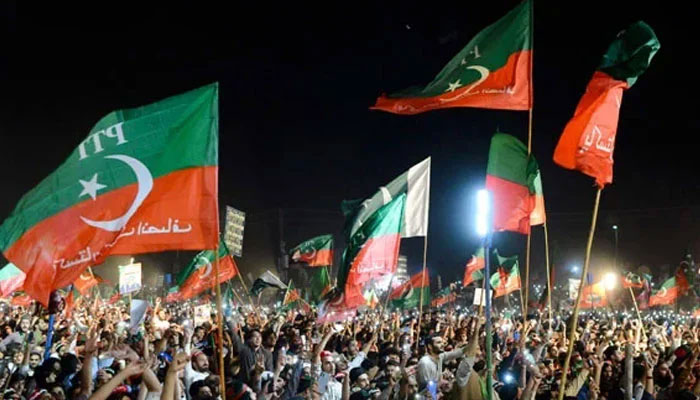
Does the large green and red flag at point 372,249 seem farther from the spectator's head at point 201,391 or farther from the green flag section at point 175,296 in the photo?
the green flag section at point 175,296

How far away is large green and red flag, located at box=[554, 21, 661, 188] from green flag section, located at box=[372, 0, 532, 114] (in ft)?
3.61

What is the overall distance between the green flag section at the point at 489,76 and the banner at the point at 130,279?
31.4 ft

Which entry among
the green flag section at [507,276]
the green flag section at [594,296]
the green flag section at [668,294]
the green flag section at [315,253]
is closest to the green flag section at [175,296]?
the green flag section at [315,253]

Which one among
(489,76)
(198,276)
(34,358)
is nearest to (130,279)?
(198,276)

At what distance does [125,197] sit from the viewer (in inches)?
248

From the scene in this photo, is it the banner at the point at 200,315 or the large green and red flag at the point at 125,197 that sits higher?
the large green and red flag at the point at 125,197

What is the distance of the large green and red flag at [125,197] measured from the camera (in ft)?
19.7

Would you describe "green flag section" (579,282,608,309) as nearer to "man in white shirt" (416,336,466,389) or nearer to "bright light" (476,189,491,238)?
"man in white shirt" (416,336,466,389)

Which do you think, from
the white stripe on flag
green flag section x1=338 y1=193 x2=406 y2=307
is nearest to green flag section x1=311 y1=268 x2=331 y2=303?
the white stripe on flag

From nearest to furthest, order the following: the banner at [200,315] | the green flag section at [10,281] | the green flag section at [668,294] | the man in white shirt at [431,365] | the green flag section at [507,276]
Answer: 1. the man in white shirt at [431,365]
2. the green flag section at [10,281]
3. the banner at [200,315]
4. the green flag section at [507,276]
5. the green flag section at [668,294]

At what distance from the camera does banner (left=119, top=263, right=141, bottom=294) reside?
15.9 meters

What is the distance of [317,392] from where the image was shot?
736 centimetres

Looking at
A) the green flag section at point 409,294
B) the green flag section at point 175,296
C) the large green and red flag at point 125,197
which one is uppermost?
the large green and red flag at point 125,197

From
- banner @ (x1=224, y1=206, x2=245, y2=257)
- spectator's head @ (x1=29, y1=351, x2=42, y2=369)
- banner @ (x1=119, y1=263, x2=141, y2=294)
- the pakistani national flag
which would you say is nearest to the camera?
spectator's head @ (x1=29, y1=351, x2=42, y2=369)
